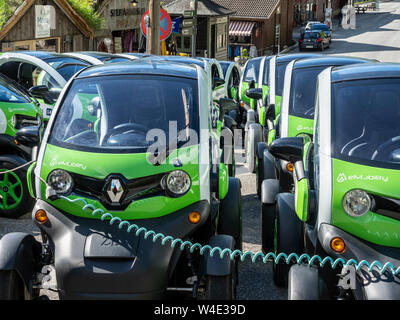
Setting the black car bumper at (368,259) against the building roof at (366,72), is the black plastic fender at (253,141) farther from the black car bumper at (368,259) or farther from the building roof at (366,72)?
the black car bumper at (368,259)

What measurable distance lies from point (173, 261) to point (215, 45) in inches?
1568

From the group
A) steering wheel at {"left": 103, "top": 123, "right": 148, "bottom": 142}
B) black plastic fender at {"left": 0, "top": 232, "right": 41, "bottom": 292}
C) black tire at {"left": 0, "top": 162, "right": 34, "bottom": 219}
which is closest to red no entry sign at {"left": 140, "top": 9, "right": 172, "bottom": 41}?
black tire at {"left": 0, "top": 162, "right": 34, "bottom": 219}

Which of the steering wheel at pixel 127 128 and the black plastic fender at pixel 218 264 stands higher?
the steering wheel at pixel 127 128

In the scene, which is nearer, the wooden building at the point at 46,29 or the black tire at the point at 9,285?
the black tire at the point at 9,285

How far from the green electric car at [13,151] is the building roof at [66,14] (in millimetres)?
14606

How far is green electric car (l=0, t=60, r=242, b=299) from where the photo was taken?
190 inches

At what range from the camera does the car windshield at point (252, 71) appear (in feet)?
53.4

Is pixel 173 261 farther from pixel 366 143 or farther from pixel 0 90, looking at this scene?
pixel 0 90

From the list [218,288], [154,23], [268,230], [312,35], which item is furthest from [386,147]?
[312,35]

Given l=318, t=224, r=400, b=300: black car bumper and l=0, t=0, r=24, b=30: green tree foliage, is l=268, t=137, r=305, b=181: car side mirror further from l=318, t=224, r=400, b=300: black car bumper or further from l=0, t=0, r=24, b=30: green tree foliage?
l=0, t=0, r=24, b=30: green tree foliage

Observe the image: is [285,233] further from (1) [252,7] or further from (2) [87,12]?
(1) [252,7]

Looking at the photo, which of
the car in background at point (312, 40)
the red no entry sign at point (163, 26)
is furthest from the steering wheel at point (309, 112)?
the car in background at point (312, 40)

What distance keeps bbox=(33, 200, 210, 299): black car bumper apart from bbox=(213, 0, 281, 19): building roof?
46487 mm
